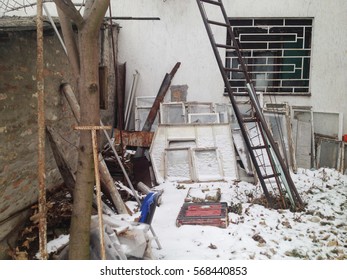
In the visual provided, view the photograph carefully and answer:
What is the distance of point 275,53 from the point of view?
6922 millimetres

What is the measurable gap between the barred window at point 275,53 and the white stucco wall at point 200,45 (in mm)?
158

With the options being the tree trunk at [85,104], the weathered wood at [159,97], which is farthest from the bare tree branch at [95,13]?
the weathered wood at [159,97]

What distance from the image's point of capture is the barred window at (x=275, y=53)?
675cm

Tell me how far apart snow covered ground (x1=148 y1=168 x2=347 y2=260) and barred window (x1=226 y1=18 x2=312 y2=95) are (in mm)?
2758

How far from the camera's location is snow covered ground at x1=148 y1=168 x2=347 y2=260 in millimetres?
3348

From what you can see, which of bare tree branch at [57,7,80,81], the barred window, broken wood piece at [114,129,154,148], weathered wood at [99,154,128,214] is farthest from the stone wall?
the barred window

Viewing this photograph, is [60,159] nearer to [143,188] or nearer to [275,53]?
[143,188]

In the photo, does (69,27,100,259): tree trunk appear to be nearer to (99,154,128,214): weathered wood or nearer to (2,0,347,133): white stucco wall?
(99,154,128,214): weathered wood

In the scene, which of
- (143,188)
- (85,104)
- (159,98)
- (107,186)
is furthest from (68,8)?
(159,98)

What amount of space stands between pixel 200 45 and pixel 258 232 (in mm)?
4335

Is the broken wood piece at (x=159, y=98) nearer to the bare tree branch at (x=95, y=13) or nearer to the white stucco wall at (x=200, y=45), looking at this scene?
the white stucco wall at (x=200, y=45)

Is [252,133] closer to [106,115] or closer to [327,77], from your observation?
[327,77]

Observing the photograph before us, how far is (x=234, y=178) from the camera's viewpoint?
554 cm

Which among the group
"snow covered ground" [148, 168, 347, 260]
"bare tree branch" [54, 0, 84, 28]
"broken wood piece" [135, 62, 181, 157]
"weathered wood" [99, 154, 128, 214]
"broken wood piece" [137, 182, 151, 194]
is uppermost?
"bare tree branch" [54, 0, 84, 28]
